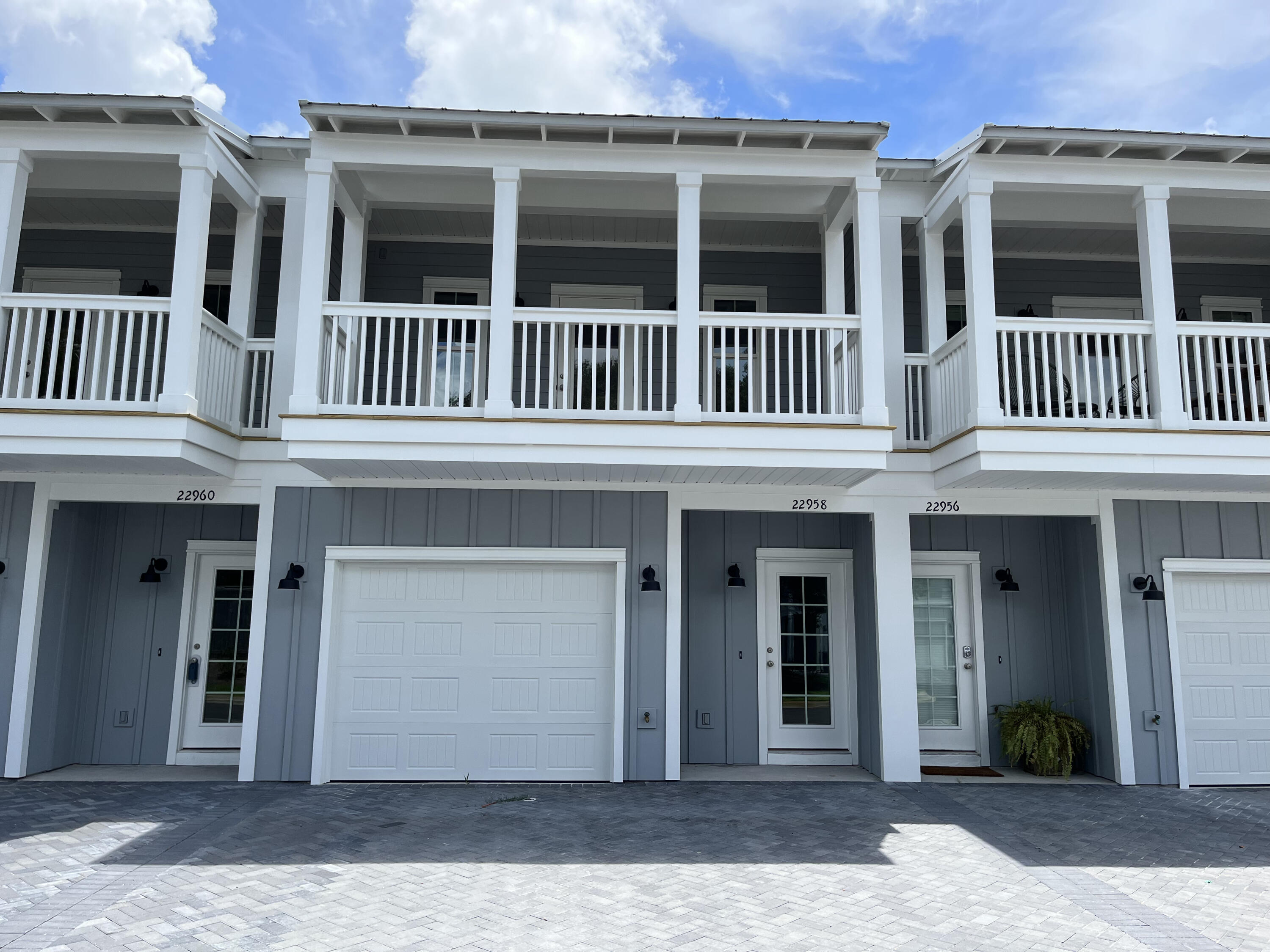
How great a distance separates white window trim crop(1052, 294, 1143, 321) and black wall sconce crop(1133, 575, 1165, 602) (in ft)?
10.3

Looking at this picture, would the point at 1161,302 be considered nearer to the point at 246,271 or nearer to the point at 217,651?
the point at 246,271

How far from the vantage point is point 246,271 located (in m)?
7.44

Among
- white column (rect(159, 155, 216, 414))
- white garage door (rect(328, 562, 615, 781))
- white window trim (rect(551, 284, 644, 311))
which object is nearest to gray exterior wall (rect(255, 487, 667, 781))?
white garage door (rect(328, 562, 615, 781))

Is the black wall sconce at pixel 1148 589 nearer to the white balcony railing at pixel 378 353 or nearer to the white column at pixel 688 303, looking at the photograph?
the white column at pixel 688 303

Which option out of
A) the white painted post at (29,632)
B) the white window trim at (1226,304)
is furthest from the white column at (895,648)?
the white painted post at (29,632)

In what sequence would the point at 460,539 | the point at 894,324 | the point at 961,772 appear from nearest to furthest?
the point at 460,539 < the point at 894,324 < the point at 961,772

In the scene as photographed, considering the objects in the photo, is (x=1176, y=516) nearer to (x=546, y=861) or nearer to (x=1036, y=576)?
(x=1036, y=576)

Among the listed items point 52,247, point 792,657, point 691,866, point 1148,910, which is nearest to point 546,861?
point 691,866

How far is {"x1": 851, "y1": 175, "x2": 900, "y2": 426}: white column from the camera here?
6.49 meters

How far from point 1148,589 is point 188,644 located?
9354 millimetres

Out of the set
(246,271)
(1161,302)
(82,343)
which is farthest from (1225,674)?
(82,343)

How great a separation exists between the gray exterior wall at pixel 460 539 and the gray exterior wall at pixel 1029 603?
3.05m

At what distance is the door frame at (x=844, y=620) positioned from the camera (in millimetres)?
8141

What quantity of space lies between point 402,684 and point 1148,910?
18.9ft
